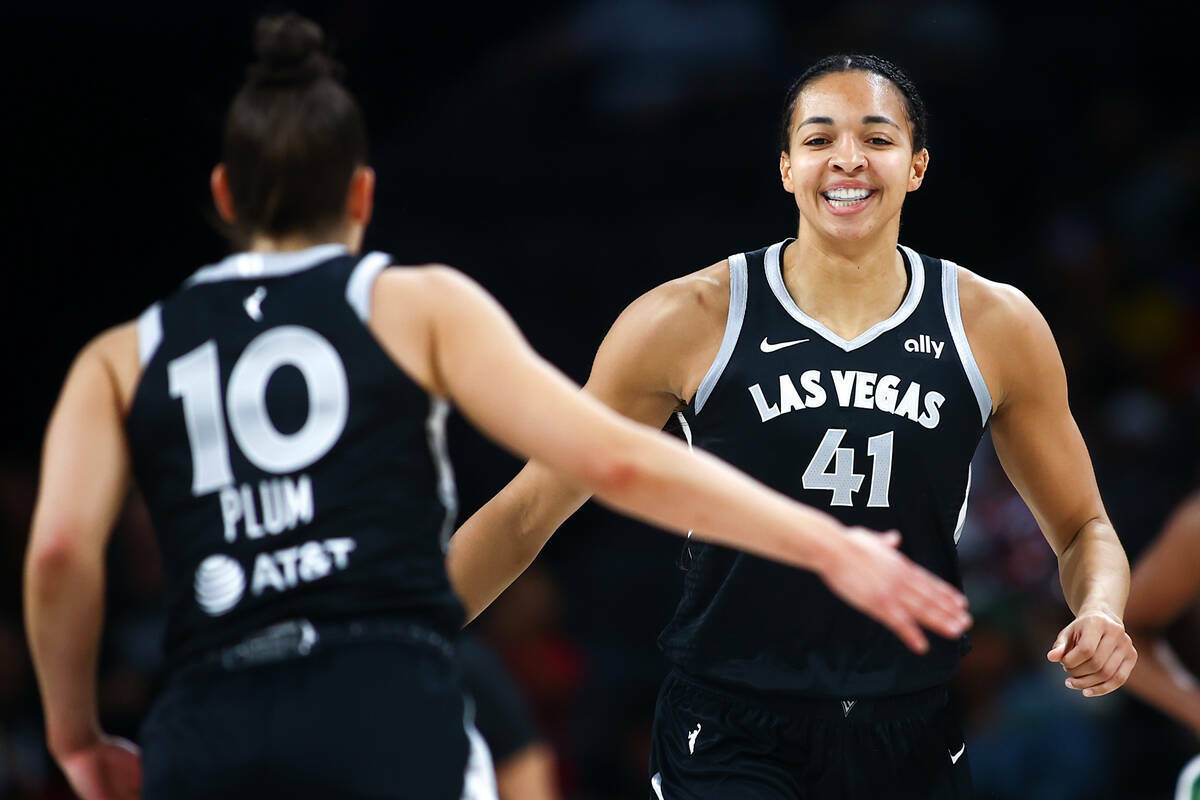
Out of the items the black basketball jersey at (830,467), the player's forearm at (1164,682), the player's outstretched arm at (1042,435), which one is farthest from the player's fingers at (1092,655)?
the player's forearm at (1164,682)

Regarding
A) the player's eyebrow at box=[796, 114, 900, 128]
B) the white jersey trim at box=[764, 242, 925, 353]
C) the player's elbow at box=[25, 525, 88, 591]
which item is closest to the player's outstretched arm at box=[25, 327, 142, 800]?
the player's elbow at box=[25, 525, 88, 591]

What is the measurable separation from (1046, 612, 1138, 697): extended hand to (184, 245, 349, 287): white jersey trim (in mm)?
1708

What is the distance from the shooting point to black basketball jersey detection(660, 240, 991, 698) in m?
3.66

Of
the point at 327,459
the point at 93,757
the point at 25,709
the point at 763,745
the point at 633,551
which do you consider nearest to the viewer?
the point at 327,459

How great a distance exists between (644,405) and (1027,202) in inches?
227

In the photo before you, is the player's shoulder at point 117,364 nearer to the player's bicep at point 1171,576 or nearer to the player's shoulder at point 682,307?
the player's shoulder at point 682,307

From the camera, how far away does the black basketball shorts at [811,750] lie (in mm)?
3594

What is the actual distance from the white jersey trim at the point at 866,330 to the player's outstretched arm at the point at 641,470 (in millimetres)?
1270

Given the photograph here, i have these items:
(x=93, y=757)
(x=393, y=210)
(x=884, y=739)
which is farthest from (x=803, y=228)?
(x=393, y=210)

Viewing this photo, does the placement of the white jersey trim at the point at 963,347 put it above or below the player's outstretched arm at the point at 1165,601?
above

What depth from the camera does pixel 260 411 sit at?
253 cm

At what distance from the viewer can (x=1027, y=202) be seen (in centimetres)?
902

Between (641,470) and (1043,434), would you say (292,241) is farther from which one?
(1043,434)

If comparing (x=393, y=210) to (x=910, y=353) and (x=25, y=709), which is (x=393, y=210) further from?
(x=910, y=353)
